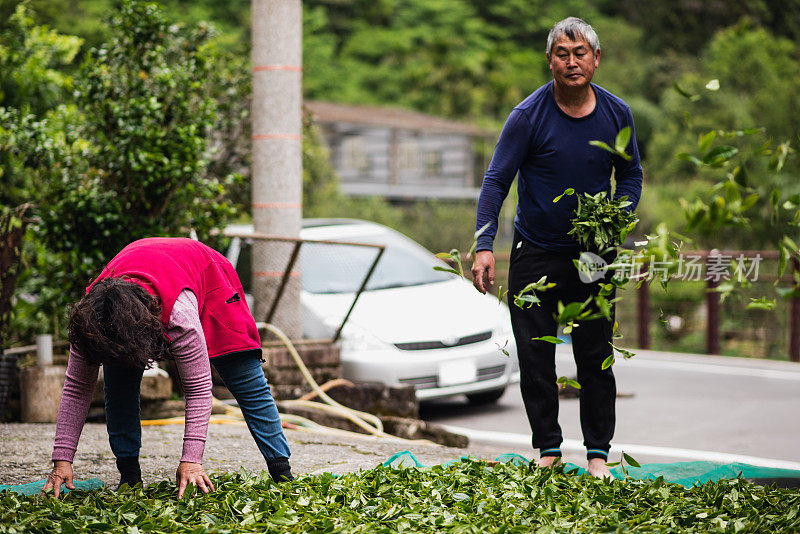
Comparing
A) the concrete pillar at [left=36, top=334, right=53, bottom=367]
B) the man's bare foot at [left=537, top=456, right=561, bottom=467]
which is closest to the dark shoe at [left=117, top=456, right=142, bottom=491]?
the man's bare foot at [left=537, top=456, right=561, bottom=467]

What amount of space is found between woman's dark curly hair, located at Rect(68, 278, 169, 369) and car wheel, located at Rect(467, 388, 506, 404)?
4.67 meters

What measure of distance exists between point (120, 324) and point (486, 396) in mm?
4883

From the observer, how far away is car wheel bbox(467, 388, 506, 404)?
7.37 metres

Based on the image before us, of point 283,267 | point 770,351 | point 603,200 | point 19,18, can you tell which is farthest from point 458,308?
point 770,351

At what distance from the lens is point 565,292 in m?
3.86

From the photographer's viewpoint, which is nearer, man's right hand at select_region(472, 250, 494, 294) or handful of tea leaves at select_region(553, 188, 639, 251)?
handful of tea leaves at select_region(553, 188, 639, 251)

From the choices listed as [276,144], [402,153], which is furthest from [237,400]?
[402,153]

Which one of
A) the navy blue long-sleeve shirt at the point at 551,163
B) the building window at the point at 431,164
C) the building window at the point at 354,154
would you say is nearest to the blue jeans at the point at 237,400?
the navy blue long-sleeve shirt at the point at 551,163

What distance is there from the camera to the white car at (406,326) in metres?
6.59

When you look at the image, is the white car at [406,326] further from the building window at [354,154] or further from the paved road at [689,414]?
the building window at [354,154]

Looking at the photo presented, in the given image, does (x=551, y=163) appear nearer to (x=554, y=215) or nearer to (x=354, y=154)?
(x=554, y=215)

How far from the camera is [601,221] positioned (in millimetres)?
3633

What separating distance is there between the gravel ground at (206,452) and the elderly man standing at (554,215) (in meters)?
0.73

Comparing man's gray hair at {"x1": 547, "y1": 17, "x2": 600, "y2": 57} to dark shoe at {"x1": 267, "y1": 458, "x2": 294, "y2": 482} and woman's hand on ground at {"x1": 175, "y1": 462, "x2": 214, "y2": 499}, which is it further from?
woman's hand on ground at {"x1": 175, "y1": 462, "x2": 214, "y2": 499}
